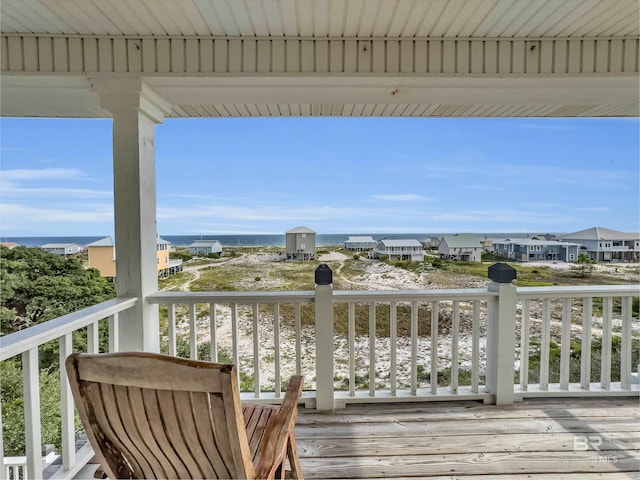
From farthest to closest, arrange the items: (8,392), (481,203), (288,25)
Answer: (481,203), (8,392), (288,25)

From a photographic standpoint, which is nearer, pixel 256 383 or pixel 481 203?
pixel 256 383

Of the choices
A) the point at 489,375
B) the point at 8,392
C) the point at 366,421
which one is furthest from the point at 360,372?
the point at 8,392

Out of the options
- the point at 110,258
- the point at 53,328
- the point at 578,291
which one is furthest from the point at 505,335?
the point at 110,258

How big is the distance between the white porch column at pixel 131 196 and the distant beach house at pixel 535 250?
2.86 m

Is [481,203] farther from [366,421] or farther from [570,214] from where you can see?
[366,421]

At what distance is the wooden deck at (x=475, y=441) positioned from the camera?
1.68 meters

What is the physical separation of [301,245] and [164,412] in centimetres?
196

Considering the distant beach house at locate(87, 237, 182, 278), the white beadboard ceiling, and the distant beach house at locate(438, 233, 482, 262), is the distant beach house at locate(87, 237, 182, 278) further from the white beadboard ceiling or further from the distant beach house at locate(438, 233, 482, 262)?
the distant beach house at locate(438, 233, 482, 262)

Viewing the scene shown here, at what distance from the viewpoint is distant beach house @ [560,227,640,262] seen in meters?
2.72

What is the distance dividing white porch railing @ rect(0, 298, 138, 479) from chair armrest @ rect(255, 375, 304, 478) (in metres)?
1.01

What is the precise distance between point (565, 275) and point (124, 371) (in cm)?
313

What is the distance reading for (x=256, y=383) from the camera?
2.36 meters

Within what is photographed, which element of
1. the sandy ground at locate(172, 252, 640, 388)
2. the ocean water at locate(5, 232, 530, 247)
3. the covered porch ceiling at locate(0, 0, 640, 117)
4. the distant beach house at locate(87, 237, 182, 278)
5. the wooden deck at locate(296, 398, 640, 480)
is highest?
the covered porch ceiling at locate(0, 0, 640, 117)

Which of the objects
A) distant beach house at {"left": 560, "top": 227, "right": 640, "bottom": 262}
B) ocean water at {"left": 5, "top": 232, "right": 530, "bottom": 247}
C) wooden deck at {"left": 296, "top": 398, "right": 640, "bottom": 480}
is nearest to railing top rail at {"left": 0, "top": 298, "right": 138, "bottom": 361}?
ocean water at {"left": 5, "top": 232, "right": 530, "bottom": 247}
